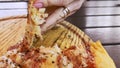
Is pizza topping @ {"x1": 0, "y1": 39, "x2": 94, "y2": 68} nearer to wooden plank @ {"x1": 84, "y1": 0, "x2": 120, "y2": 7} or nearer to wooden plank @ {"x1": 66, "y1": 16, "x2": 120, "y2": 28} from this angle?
wooden plank @ {"x1": 66, "y1": 16, "x2": 120, "y2": 28}

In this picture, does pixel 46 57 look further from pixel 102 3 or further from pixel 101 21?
pixel 102 3

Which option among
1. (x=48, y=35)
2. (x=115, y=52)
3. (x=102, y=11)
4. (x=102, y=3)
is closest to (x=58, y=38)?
(x=48, y=35)

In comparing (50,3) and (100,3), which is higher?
(50,3)

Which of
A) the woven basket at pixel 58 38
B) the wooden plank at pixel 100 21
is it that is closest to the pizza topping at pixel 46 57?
the woven basket at pixel 58 38

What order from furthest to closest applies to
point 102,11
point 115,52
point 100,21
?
point 102,11 → point 100,21 → point 115,52

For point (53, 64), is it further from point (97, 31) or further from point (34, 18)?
point (97, 31)

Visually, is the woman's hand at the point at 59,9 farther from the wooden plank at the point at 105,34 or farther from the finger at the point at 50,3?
the wooden plank at the point at 105,34

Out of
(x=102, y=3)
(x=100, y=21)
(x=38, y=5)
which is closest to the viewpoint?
(x=38, y=5)
